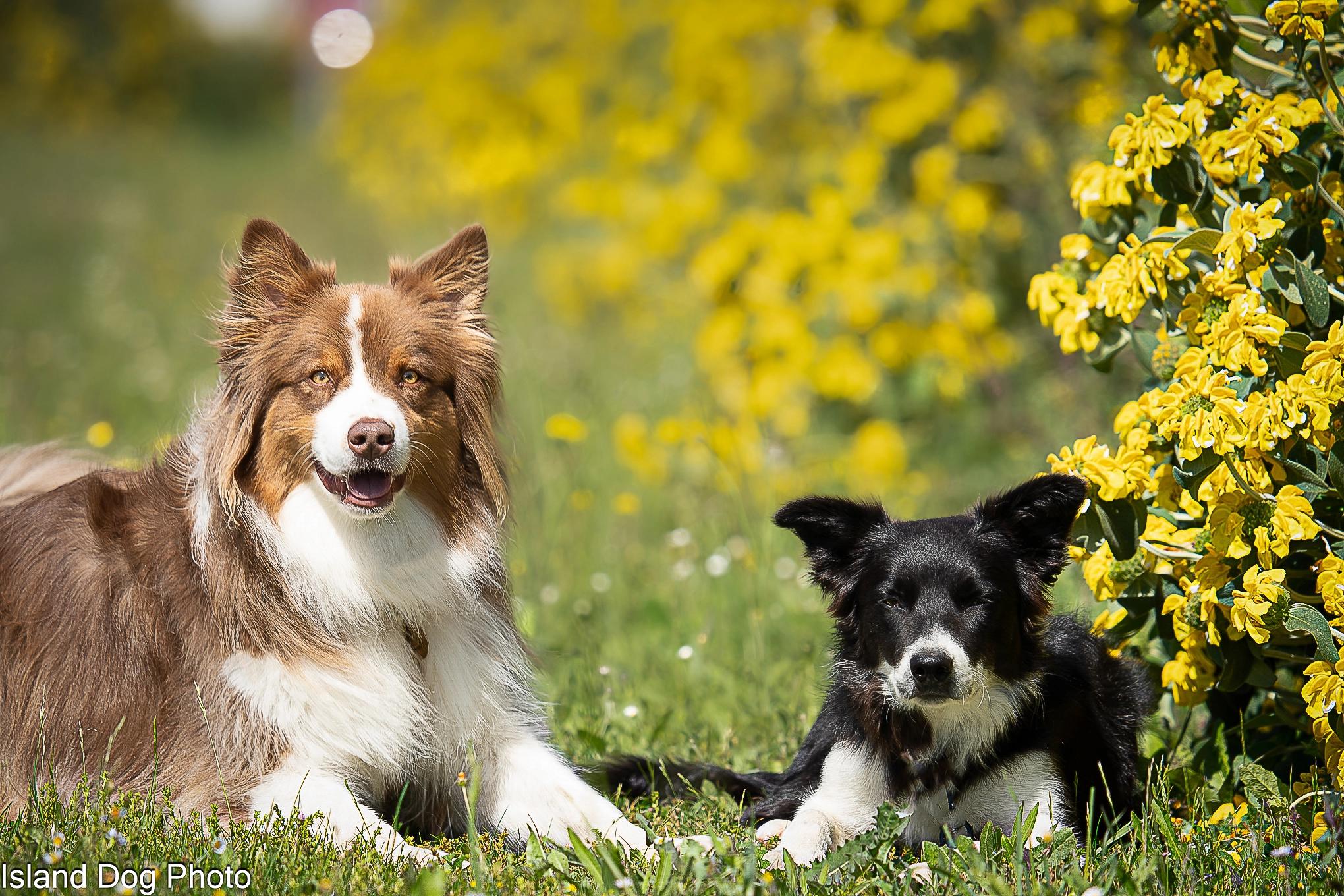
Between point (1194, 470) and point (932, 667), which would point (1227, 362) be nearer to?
point (1194, 470)

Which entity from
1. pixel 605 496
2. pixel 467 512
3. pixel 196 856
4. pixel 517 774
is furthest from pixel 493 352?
pixel 605 496

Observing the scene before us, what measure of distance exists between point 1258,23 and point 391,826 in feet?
9.72

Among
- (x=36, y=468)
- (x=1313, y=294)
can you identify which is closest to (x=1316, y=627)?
(x=1313, y=294)

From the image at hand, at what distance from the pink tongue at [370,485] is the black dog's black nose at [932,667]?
52.6 inches

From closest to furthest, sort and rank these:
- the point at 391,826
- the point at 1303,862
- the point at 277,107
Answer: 1. the point at 1303,862
2. the point at 391,826
3. the point at 277,107

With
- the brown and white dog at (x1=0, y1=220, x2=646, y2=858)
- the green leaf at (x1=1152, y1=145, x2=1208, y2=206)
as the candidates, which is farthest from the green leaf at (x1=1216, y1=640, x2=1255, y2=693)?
the brown and white dog at (x1=0, y1=220, x2=646, y2=858)

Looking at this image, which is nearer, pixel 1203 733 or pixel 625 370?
pixel 1203 733

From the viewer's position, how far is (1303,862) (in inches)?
101

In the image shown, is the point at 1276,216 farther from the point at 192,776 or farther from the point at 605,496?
the point at 605,496

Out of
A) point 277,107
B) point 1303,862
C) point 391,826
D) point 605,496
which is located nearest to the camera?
point 1303,862

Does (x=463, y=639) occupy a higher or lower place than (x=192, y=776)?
higher

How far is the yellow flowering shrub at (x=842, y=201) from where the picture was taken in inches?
232

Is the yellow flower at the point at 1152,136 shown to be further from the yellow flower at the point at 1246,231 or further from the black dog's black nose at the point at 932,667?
the black dog's black nose at the point at 932,667

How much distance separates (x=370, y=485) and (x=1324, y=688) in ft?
7.34
